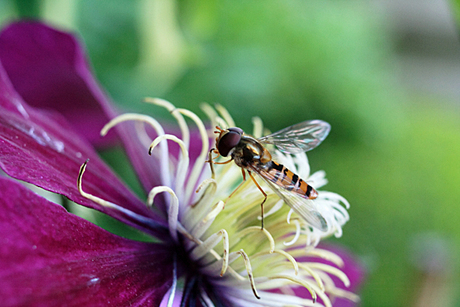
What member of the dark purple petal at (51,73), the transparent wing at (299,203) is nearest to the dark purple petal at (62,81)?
the dark purple petal at (51,73)

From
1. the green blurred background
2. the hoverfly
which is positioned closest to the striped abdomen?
the hoverfly

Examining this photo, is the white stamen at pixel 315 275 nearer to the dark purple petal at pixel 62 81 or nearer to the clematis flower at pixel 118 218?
the clematis flower at pixel 118 218

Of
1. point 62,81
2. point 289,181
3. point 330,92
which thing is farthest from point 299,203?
point 330,92

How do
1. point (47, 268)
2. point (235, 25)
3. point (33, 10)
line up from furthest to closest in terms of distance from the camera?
point (235, 25) < point (33, 10) < point (47, 268)

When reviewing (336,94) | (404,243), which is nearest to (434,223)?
(404,243)

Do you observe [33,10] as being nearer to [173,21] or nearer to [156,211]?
[173,21]
